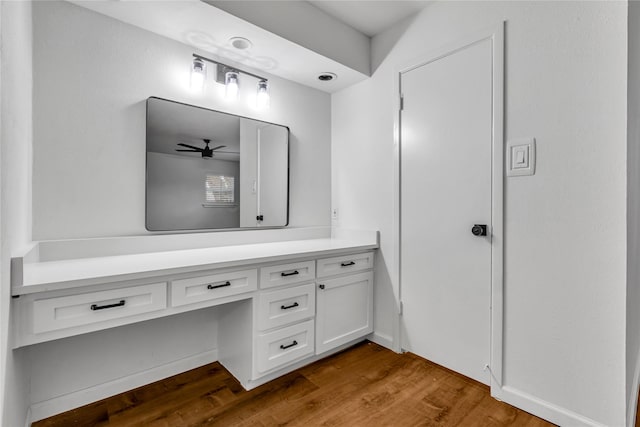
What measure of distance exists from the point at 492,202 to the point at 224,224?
1.69 m

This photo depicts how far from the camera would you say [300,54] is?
216 cm

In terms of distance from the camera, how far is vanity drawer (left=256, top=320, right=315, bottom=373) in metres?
1.82

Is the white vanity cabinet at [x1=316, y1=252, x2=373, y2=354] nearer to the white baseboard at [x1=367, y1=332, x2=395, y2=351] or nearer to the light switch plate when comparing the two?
the white baseboard at [x1=367, y1=332, x2=395, y2=351]

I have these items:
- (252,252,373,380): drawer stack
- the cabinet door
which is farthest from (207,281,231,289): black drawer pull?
the cabinet door

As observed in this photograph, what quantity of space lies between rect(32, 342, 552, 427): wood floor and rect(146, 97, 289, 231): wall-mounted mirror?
0.95 metres

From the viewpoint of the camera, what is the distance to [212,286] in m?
1.64

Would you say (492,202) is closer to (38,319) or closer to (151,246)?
(151,246)

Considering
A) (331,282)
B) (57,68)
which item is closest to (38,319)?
(57,68)

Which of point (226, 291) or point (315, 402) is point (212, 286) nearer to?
point (226, 291)

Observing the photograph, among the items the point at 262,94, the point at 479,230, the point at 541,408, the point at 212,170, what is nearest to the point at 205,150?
the point at 212,170

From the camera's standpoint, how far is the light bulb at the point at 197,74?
2021 mm

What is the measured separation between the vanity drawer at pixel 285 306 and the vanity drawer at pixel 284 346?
2.1 inches

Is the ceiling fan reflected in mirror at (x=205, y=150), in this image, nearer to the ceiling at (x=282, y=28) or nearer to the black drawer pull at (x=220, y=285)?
the ceiling at (x=282, y=28)

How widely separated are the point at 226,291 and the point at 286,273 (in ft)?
1.22
